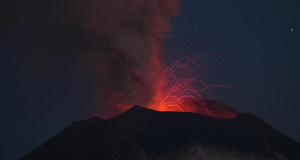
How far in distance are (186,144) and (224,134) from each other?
3.44 m

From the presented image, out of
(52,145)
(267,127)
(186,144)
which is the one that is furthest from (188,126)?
(52,145)

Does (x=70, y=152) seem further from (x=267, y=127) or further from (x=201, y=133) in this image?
(x=267, y=127)

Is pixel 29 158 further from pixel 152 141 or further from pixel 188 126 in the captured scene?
pixel 188 126

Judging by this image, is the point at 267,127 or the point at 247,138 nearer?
the point at 247,138

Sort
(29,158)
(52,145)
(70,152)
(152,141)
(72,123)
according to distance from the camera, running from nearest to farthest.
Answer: (152,141), (70,152), (29,158), (52,145), (72,123)

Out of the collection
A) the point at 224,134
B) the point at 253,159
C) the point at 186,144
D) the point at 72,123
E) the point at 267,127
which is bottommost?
the point at 253,159

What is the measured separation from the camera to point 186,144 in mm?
17578

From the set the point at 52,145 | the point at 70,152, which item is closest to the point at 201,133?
the point at 70,152

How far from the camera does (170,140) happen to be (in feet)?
59.9

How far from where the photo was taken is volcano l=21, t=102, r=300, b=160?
17109 millimetres

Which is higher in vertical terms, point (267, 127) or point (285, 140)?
point (267, 127)

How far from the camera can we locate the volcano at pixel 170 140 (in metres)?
17.1

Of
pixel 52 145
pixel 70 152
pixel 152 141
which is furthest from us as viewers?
→ pixel 52 145

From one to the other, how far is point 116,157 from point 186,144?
4.56 m
